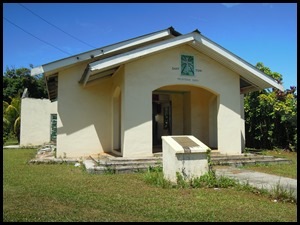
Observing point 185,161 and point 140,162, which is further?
point 140,162

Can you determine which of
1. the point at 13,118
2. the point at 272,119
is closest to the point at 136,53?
the point at 272,119

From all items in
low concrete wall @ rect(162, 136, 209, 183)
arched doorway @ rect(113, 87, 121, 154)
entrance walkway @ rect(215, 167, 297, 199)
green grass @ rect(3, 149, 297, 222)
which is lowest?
green grass @ rect(3, 149, 297, 222)

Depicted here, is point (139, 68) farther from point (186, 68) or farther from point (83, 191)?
point (83, 191)

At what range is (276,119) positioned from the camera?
15758 millimetres

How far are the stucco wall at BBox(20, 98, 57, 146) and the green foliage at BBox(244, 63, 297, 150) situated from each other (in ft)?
43.1

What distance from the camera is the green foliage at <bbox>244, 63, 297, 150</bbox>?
1522cm

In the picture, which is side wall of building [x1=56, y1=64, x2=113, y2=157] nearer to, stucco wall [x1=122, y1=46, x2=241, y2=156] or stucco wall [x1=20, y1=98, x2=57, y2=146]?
stucco wall [x1=122, y1=46, x2=241, y2=156]

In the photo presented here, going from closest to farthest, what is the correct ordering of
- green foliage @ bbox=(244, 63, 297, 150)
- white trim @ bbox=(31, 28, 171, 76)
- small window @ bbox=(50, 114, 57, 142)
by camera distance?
white trim @ bbox=(31, 28, 171, 76), green foliage @ bbox=(244, 63, 297, 150), small window @ bbox=(50, 114, 57, 142)

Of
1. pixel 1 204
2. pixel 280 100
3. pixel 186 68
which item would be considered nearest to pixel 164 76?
pixel 186 68

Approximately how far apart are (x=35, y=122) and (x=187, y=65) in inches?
518

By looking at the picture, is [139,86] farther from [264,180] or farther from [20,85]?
[20,85]

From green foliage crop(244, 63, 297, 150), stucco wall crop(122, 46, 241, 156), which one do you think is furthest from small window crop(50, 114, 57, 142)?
green foliage crop(244, 63, 297, 150)

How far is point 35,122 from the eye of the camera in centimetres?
2023

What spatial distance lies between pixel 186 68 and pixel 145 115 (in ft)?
8.09
